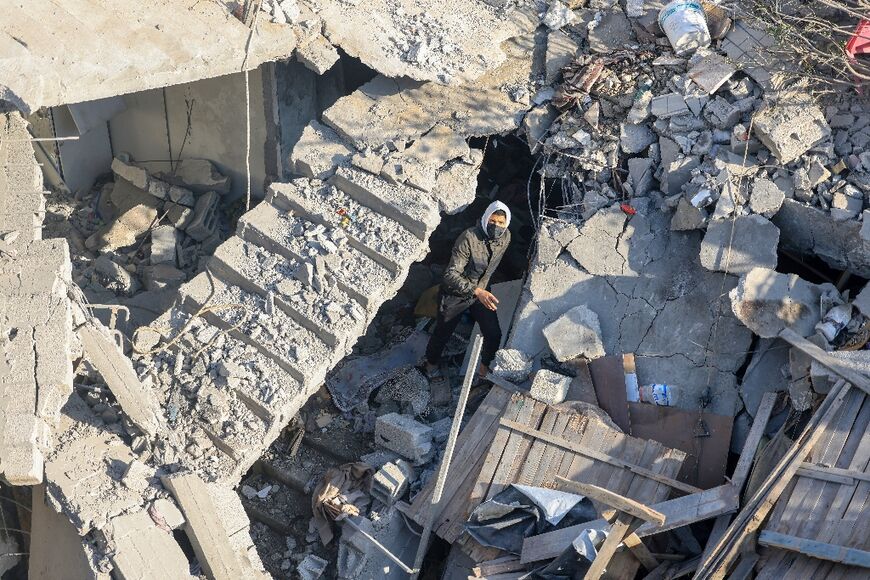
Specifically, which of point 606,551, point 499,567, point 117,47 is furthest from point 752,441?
point 117,47

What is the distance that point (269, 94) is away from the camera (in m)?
9.16

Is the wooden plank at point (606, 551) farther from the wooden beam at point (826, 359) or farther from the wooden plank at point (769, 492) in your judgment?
the wooden beam at point (826, 359)

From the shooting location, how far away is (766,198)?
7.53 metres

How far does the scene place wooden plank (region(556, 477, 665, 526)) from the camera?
6.48m

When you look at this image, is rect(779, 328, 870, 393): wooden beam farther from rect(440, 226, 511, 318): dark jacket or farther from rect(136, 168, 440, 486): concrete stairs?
rect(136, 168, 440, 486): concrete stairs

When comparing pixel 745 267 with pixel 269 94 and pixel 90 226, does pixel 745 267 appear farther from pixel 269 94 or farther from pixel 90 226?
pixel 90 226

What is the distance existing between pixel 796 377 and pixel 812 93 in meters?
2.19

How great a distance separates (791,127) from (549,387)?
2607 millimetres

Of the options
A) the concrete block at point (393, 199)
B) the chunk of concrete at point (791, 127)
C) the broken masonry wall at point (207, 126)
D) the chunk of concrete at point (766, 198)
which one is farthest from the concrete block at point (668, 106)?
the broken masonry wall at point (207, 126)

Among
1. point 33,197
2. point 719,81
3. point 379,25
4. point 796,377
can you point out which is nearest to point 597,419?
point 796,377

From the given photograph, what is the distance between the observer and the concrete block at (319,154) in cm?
816

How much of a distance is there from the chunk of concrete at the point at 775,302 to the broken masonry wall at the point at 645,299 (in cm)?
27

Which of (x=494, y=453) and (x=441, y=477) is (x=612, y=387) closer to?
(x=494, y=453)

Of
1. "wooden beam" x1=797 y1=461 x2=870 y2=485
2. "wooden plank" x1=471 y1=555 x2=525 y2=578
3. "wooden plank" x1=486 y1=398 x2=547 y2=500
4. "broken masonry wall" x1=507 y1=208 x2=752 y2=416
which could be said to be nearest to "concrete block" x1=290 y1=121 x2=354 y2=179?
"broken masonry wall" x1=507 y1=208 x2=752 y2=416
